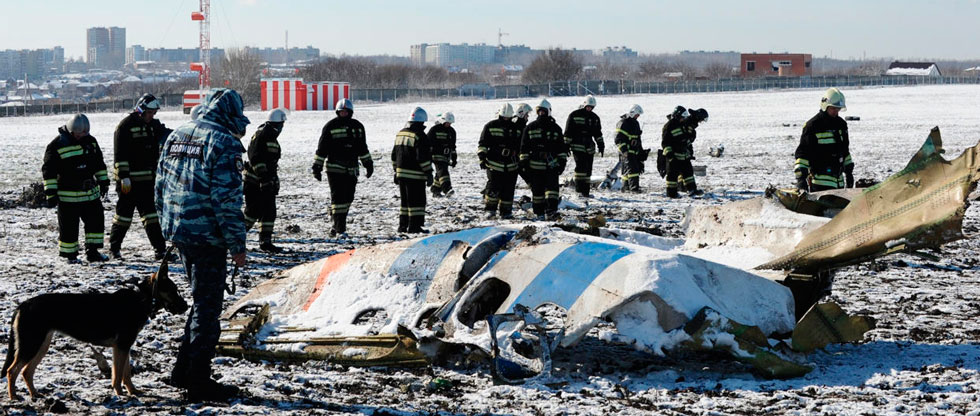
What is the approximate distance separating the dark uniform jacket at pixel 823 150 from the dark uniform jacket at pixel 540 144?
4395mm

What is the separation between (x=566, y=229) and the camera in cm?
757

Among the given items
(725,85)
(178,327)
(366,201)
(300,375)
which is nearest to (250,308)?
(178,327)

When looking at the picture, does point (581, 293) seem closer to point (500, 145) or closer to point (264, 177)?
point (264, 177)

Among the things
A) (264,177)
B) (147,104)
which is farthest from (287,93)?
(147,104)

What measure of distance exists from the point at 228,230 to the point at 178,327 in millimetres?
2346

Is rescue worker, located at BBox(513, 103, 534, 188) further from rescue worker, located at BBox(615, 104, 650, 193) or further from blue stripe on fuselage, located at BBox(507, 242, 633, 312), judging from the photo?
blue stripe on fuselage, located at BBox(507, 242, 633, 312)

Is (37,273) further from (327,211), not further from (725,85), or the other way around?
(725,85)

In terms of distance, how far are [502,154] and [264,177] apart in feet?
12.1

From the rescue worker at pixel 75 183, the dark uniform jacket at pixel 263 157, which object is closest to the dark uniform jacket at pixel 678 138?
the dark uniform jacket at pixel 263 157

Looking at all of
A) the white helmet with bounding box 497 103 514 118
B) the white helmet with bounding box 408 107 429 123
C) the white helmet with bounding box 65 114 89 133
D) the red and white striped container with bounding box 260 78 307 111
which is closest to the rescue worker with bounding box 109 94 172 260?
the white helmet with bounding box 65 114 89 133

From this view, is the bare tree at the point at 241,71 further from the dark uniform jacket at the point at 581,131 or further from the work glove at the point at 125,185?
the work glove at the point at 125,185

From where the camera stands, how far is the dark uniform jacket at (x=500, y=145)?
13648mm

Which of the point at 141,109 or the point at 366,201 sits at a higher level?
the point at 141,109

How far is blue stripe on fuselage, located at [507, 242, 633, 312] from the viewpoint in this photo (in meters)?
6.03
